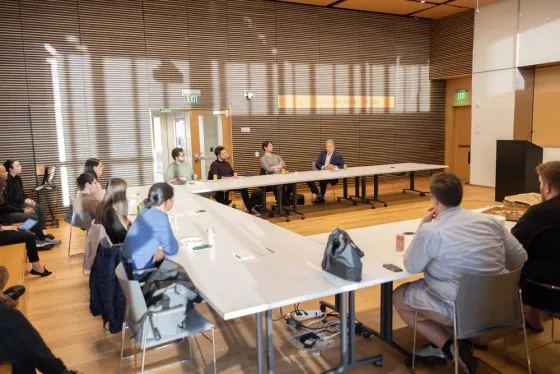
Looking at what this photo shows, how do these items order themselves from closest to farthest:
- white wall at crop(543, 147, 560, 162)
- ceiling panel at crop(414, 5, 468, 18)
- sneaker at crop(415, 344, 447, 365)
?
1. sneaker at crop(415, 344, 447, 365)
2. white wall at crop(543, 147, 560, 162)
3. ceiling panel at crop(414, 5, 468, 18)

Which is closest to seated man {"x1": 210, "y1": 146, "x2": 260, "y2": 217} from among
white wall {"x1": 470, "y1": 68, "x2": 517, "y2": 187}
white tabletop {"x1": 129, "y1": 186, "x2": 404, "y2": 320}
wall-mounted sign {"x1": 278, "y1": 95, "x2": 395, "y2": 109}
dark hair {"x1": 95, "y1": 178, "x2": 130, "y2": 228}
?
wall-mounted sign {"x1": 278, "y1": 95, "x2": 395, "y2": 109}

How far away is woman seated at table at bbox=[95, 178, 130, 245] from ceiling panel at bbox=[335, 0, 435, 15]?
8222 mm

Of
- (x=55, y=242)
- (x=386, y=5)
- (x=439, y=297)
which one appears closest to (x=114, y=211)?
(x=439, y=297)

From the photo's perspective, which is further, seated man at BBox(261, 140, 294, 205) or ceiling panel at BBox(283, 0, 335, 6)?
ceiling panel at BBox(283, 0, 335, 6)

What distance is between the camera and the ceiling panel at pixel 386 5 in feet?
33.0

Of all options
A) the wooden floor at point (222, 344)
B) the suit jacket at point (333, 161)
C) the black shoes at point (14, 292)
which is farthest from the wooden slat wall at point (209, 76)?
the black shoes at point (14, 292)

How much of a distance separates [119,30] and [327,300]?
283 inches

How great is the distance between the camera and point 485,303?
2.34m

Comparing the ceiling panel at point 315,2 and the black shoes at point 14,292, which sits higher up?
the ceiling panel at point 315,2

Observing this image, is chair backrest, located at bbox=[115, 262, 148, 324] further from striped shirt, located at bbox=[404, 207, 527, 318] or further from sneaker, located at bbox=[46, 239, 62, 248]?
sneaker, located at bbox=[46, 239, 62, 248]

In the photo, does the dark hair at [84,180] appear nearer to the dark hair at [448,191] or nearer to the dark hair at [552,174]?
the dark hair at [448,191]

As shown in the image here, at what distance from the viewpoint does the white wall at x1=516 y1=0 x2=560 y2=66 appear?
877cm

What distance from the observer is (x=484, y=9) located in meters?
10.2

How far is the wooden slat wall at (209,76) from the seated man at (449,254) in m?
7.51
